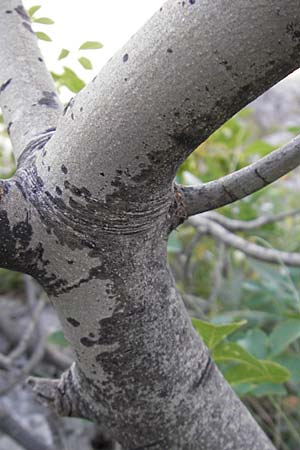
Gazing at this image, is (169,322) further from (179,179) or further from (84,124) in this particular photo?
(179,179)

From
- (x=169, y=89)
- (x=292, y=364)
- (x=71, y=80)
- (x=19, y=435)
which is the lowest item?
(x=19, y=435)

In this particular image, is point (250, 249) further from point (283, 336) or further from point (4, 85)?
point (4, 85)

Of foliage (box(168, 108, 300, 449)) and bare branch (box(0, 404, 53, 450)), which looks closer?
foliage (box(168, 108, 300, 449))

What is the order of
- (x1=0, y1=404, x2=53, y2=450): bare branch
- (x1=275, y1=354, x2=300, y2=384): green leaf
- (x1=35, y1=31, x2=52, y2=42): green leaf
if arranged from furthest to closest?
(x1=0, y1=404, x2=53, y2=450): bare branch
(x1=275, y1=354, x2=300, y2=384): green leaf
(x1=35, y1=31, x2=52, y2=42): green leaf

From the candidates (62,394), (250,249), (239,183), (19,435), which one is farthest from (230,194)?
(19,435)

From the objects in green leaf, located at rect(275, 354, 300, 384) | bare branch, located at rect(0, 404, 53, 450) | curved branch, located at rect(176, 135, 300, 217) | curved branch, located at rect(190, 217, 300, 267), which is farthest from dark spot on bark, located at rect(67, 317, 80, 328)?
bare branch, located at rect(0, 404, 53, 450)

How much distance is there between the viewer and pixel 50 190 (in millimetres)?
382

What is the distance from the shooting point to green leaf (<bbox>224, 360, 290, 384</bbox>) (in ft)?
2.07

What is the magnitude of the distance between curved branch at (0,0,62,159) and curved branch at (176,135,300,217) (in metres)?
0.12

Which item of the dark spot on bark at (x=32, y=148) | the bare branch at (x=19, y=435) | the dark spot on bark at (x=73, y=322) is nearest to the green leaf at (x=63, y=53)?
the dark spot on bark at (x=32, y=148)

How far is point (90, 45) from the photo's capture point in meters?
0.58

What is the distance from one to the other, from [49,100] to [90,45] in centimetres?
10

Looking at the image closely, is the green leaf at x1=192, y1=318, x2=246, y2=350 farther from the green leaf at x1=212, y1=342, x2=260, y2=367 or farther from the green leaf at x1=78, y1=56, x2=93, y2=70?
the green leaf at x1=78, y1=56, x2=93, y2=70

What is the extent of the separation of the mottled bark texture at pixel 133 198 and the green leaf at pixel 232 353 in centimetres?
10
